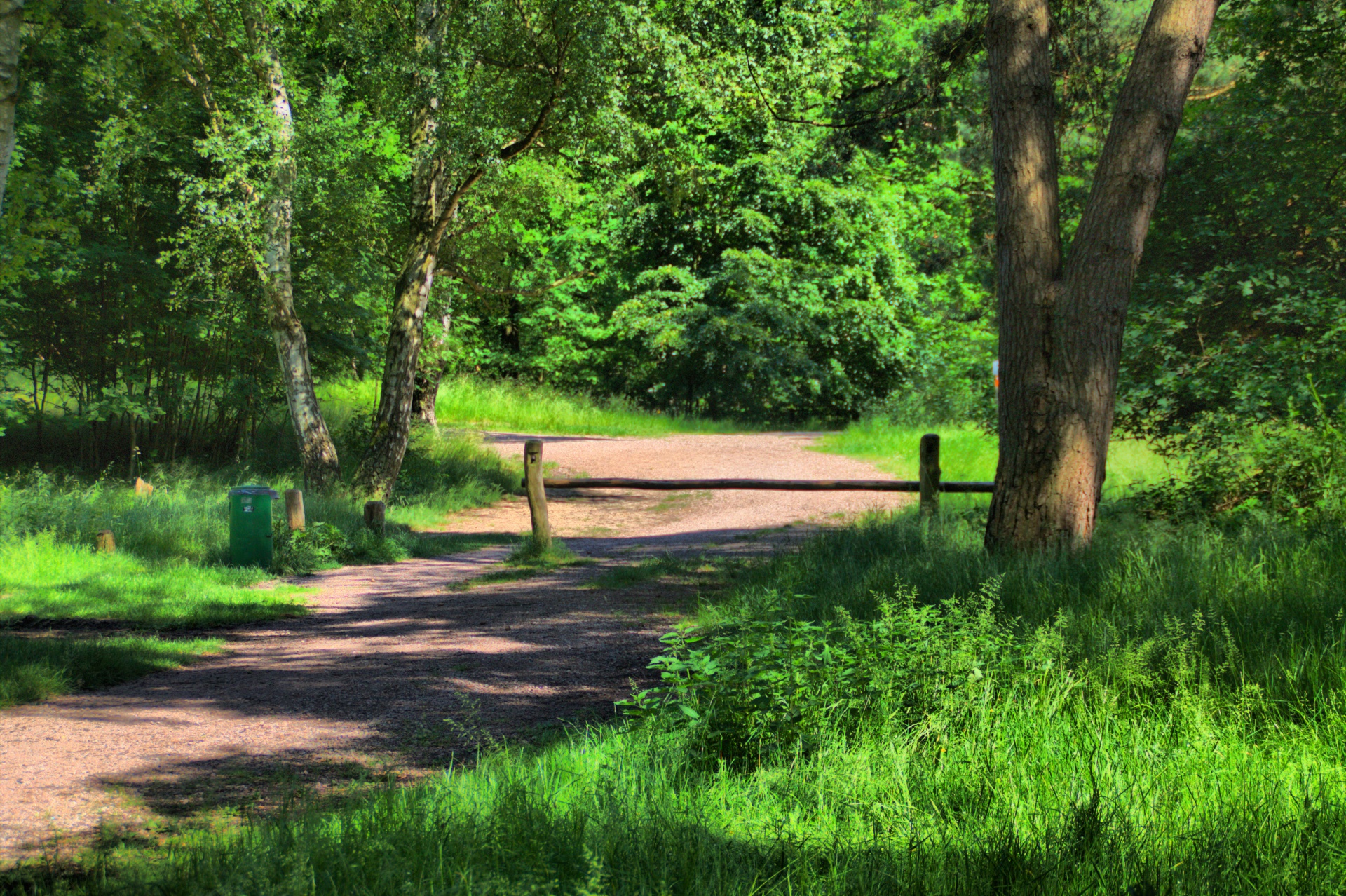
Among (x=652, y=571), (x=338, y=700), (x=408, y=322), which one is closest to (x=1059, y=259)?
(x=652, y=571)

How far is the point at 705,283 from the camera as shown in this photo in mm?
31531

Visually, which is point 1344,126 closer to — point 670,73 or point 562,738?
point 670,73

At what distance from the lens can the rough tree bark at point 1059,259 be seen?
7.12m

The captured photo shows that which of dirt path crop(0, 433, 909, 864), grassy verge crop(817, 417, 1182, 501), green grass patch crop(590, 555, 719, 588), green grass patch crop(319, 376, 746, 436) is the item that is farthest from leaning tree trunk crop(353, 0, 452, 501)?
green grass patch crop(319, 376, 746, 436)

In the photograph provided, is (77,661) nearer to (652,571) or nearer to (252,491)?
(252,491)

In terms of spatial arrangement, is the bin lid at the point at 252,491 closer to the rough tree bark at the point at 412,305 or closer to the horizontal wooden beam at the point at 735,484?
Answer: the horizontal wooden beam at the point at 735,484

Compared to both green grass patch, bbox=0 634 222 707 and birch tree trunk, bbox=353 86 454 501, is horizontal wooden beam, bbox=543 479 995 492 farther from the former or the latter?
green grass patch, bbox=0 634 222 707

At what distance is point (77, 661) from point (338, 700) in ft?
6.16

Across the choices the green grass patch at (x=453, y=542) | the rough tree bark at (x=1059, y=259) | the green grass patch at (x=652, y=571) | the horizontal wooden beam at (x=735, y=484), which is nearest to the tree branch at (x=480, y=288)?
the green grass patch at (x=453, y=542)

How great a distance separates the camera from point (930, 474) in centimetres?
1134

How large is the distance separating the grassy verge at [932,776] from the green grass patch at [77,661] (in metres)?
3.12

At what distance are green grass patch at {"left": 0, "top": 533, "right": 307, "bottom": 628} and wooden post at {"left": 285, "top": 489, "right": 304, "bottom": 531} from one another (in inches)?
49.4

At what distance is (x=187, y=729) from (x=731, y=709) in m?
2.84

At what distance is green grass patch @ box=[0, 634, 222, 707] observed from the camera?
19.3 ft
